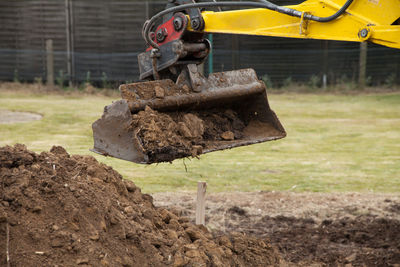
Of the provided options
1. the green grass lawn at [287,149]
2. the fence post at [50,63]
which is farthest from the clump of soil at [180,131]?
the fence post at [50,63]

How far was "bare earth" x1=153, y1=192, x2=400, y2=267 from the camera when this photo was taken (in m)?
4.99

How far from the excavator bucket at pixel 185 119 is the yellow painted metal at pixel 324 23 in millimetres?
491

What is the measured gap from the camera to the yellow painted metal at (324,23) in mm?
3771

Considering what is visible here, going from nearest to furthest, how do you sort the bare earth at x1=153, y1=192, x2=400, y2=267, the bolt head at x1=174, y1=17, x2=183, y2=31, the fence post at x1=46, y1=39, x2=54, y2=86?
the bolt head at x1=174, y1=17, x2=183, y2=31 → the bare earth at x1=153, y1=192, x2=400, y2=267 → the fence post at x1=46, y1=39, x2=54, y2=86

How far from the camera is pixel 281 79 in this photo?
1756 centimetres

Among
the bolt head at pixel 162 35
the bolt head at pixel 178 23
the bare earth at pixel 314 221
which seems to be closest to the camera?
the bolt head at pixel 178 23

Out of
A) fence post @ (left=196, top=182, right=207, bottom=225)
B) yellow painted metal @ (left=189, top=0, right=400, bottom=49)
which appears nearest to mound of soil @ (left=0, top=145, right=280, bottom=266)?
fence post @ (left=196, top=182, right=207, bottom=225)

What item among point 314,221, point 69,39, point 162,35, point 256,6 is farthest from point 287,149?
point 69,39

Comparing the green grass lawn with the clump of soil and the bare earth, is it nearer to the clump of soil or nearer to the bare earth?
the clump of soil

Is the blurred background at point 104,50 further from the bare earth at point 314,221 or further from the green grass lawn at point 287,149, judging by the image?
the bare earth at point 314,221

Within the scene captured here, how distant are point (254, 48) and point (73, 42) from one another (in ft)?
17.7

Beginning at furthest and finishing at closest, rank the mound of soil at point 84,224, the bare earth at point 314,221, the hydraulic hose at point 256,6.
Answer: the bare earth at point 314,221 → the hydraulic hose at point 256,6 → the mound of soil at point 84,224

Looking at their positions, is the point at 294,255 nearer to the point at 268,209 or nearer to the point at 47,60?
the point at 268,209

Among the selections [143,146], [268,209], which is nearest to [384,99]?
[268,209]
